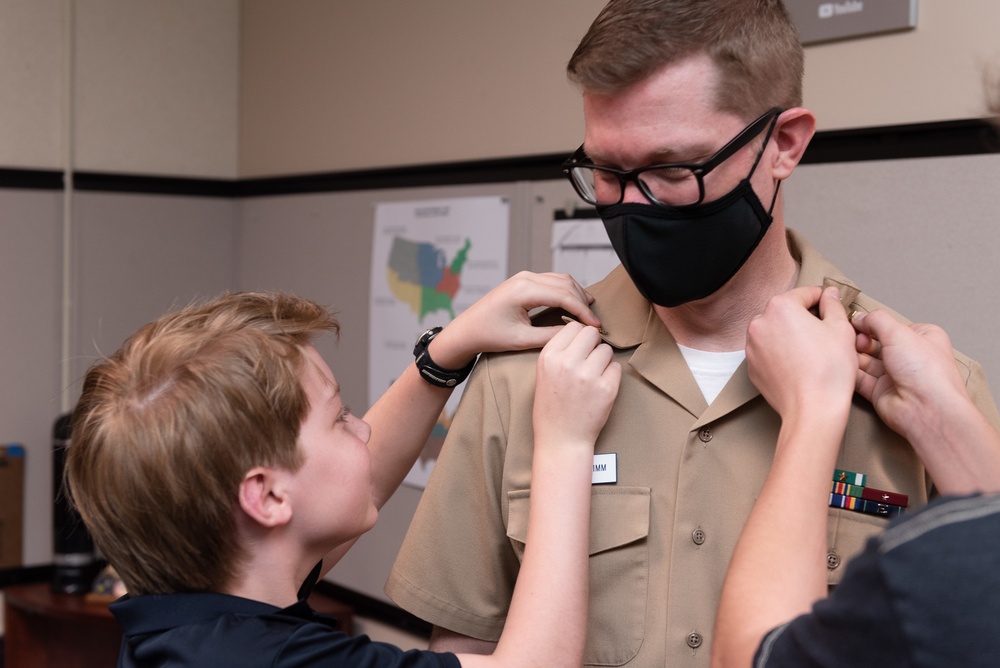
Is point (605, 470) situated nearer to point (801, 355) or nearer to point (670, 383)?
point (670, 383)

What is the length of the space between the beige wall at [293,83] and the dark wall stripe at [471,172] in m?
0.05

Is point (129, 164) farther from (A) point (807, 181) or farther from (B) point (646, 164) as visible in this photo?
(B) point (646, 164)

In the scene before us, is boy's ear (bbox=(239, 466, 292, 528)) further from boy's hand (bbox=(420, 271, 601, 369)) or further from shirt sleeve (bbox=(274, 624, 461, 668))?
boy's hand (bbox=(420, 271, 601, 369))

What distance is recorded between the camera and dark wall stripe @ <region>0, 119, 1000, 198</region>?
183cm

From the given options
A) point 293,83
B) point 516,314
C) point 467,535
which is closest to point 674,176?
point 516,314

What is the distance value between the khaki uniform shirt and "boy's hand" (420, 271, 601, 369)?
0.03 metres

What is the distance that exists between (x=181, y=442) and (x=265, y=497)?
12 cm

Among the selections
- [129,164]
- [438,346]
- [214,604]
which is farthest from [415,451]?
[129,164]

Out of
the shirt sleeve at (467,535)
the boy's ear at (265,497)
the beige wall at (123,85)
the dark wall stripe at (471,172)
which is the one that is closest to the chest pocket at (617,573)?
the shirt sleeve at (467,535)

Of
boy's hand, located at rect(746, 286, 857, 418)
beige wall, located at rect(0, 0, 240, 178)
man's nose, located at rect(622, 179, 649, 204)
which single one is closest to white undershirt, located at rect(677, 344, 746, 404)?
boy's hand, located at rect(746, 286, 857, 418)

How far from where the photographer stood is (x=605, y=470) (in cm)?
124

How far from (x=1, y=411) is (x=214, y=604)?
2.57 meters

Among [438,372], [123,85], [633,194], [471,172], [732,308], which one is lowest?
[438,372]

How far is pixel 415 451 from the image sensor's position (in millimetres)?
1487
